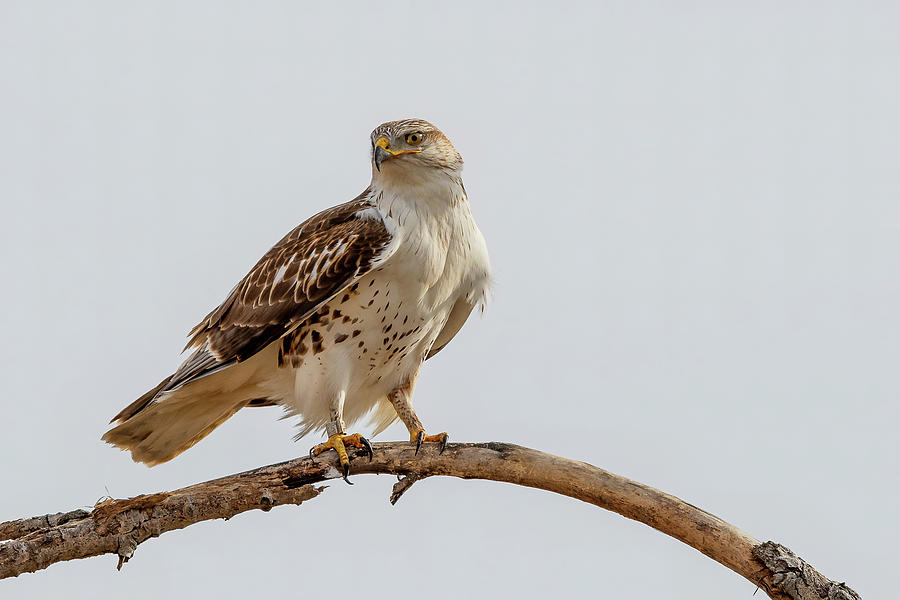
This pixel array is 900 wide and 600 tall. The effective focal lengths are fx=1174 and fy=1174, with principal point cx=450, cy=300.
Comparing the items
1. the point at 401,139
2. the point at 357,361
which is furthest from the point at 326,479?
the point at 401,139

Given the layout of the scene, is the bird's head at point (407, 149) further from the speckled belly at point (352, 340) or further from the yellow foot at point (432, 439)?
the yellow foot at point (432, 439)

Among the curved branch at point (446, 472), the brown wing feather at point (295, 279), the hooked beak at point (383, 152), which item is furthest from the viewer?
the hooked beak at point (383, 152)

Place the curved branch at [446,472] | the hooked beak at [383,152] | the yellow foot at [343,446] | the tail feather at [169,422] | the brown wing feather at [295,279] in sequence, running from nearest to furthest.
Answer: the curved branch at [446,472], the yellow foot at [343,446], the brown wing feather at [295,279], the hooked beak at [383,152], the tail feather at [169,422]

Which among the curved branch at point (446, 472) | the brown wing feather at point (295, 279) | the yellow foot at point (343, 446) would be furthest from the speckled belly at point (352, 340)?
the curved branch at point (446, 472)

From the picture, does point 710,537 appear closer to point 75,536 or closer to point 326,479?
point 326,479

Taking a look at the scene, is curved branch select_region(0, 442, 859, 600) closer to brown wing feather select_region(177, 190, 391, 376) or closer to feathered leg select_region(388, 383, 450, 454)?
feathered leg select_region(388, 383, 450, 454)

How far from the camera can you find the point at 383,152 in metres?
6.71

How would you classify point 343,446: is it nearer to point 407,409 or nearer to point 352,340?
point 352,340

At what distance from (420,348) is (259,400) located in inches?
43.9

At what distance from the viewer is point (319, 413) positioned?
6.84 metres

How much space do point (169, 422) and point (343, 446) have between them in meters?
1.44

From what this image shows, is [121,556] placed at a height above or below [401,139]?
below

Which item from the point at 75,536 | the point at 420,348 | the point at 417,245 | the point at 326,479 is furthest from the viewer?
the point at 420,348

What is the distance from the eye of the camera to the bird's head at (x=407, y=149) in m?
6.73
